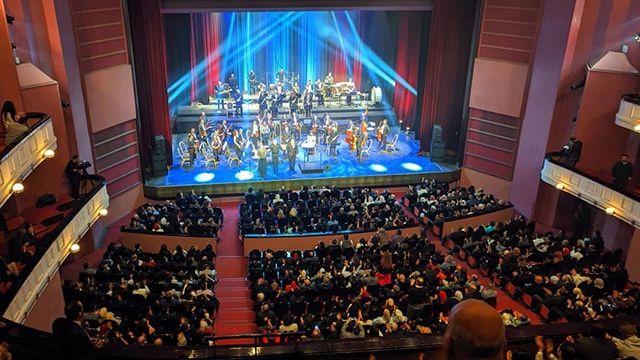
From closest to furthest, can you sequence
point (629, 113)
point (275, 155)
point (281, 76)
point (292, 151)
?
1. point (629, 113)
2. point (292, 151)
3. point (275, 155)
4. point (281, 76)

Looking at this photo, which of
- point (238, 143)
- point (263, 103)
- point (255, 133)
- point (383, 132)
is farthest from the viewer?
point (263, 103)

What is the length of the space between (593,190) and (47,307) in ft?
41.0

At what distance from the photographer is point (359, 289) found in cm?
1124

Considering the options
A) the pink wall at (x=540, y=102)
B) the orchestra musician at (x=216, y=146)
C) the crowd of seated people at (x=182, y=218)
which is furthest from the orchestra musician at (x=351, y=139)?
the crowd of seated people at (x=182, y=218)

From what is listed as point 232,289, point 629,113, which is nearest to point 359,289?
point 232,289

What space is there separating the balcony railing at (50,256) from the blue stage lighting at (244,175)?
534 centimetres

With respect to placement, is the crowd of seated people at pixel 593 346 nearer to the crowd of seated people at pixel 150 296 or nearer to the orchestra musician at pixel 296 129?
the crowd of seated people at pixel 150 296

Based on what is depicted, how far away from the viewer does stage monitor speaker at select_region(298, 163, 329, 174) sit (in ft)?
60.4

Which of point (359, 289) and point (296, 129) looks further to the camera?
point (296, 129)

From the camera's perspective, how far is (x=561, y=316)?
1037 centimetres

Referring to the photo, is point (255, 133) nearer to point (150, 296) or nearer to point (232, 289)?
point (232, 289)

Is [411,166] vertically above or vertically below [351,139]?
below

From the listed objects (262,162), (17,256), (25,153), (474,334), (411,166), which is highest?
(474,334)

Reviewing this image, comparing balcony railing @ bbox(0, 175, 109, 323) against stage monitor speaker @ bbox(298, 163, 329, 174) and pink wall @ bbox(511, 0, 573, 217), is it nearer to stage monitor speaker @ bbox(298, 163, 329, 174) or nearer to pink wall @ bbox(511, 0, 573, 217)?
stage monitor speaker @ bbox(298, 163, 329, 174)
